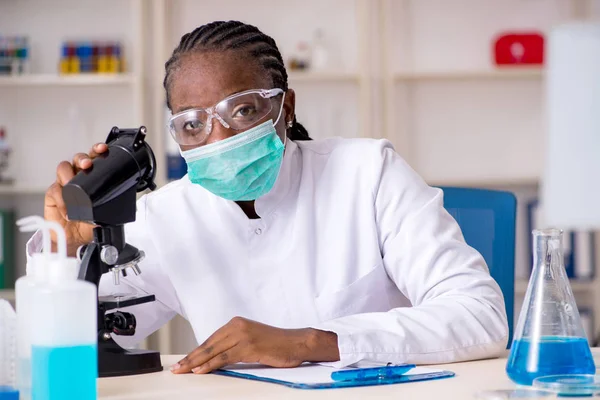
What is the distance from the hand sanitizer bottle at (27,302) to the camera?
34.7 inches

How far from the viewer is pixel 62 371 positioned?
0.87 meters

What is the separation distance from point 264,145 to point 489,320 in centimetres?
53

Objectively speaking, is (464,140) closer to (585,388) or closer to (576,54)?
(576,54)

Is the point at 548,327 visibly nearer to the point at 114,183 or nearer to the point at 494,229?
the point at 114,183

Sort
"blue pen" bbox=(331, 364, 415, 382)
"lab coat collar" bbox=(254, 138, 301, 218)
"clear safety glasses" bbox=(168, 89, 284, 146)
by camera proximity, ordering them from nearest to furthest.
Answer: "blue pen" bbox=(331, 364, 415, 382) → "clear safety glasses" bbox=(168, 89, 284, 146) → "lab coat collar" bbox=(254, 138, 301, 218)

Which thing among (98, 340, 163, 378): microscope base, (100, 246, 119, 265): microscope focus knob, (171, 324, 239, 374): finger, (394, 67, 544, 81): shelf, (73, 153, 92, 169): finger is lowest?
(98, 340, 163, 378): microscope base

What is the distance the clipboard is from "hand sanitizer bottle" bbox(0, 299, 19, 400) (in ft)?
0.98

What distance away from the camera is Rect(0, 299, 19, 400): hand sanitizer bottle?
983 millimetres

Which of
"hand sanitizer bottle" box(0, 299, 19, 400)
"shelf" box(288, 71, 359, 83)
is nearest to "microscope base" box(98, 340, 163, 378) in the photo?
"hand sanitizer bottle" box(0, 299, 19, 400)

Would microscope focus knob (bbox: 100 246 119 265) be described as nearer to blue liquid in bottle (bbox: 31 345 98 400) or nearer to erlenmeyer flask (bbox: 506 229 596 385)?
blue liquid in bottle (bbox: 31 345 98 400)

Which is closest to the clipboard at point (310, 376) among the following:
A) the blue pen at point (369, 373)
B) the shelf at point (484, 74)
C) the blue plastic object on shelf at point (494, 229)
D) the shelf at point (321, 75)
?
the blue pen at point (369, 373)

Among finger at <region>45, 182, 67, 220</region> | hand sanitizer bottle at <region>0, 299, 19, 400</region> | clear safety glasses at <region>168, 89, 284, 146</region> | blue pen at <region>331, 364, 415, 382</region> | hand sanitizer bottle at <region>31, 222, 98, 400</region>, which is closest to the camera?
hand sanitizer bottle at <region>31, 222, 98, 400</region>

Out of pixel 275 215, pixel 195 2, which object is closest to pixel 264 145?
pixel 275 215

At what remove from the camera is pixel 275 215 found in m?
1.66
